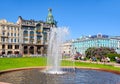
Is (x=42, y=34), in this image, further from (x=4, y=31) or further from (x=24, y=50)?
(x=4, y=31)

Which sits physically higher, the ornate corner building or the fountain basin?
the ornate corner building

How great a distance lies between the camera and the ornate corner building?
10506 centimetres

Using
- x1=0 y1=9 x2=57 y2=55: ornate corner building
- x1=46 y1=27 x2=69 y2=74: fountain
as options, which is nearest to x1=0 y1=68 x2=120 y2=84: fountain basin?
x1=46 y1=27 x2=69 y2=74: fountain

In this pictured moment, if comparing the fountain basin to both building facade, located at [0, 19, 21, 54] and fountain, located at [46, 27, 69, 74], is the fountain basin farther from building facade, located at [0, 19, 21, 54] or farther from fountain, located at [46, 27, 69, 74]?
building facade, located at [0, 19, 21, 54]

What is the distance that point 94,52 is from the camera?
88.8 m

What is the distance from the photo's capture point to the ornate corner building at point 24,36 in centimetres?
Result: 10506

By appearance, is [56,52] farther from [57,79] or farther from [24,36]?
[24,36]

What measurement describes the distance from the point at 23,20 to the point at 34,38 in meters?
9.93

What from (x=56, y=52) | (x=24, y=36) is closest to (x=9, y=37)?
(x=24, y=36)

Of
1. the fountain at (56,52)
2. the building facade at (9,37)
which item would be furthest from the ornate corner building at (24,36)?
the fountain at (56,52)

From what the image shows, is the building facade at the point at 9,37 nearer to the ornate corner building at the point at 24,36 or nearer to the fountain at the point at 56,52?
the ornate corner building at the point at 24,36

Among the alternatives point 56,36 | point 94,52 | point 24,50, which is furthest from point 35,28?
point 56,36

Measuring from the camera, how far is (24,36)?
111 metres

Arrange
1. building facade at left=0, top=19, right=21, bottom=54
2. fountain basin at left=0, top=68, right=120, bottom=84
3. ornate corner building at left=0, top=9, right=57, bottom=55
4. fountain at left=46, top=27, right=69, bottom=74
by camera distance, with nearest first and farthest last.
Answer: fountain basin at left=0, top=68, right=120, bottom=84 < fountain at left=46, top=27, right=69, bottom=74 < building facade at left=0, top=19, right=21, bottom=54 < ornate corner building at left=0, top=9, right=57, bottom=55
